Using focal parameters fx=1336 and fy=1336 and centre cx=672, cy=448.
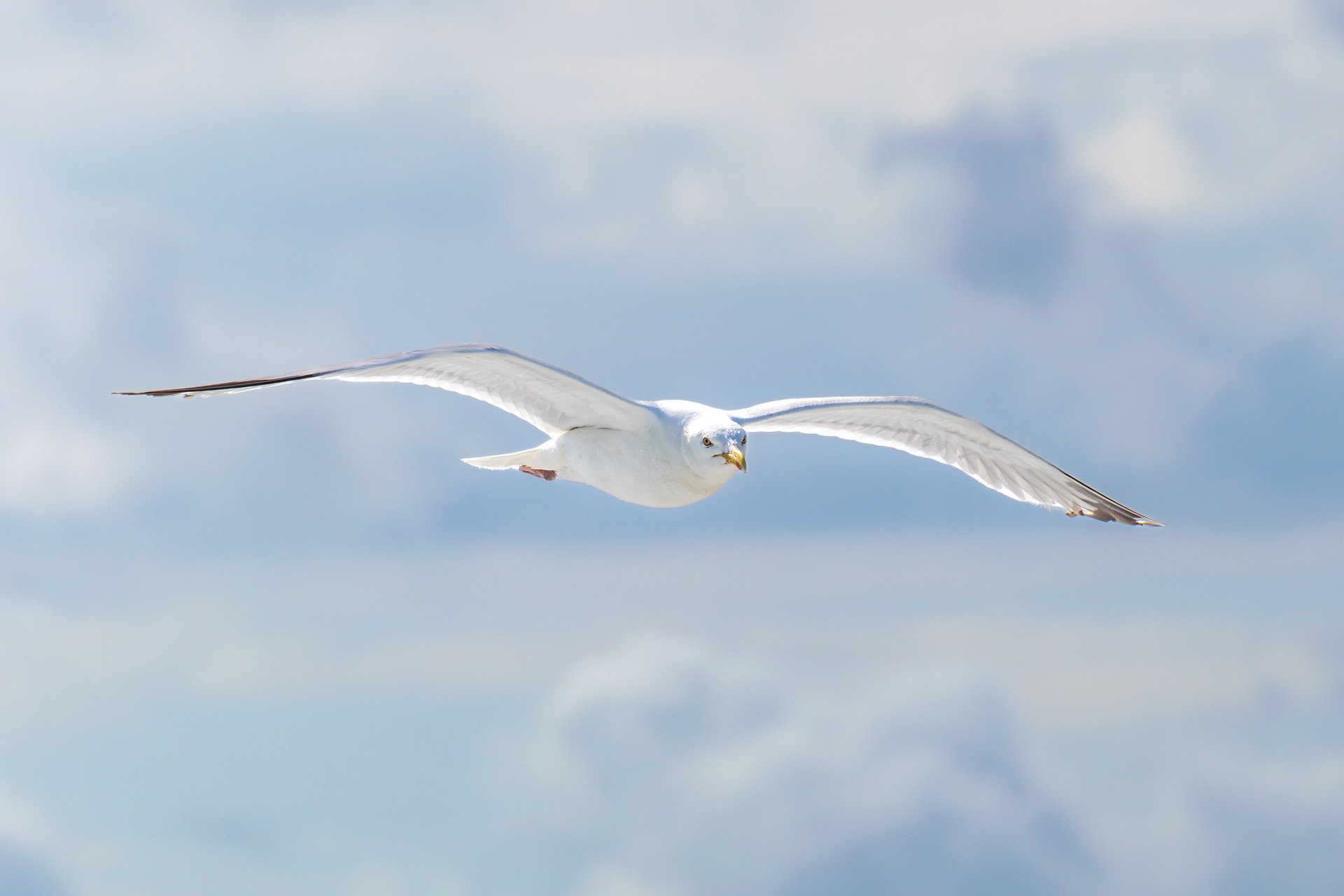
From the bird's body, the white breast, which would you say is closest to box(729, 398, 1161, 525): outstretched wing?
the bird's body

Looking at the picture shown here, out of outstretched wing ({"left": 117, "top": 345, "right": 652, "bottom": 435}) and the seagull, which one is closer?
outstretched wing ({"left": 117, "top": 345, "right": 652, "bottom": 435})

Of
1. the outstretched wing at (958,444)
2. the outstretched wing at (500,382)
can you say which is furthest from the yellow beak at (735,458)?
the outstretched wing at (958,444)

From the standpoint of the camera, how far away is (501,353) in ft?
39.1

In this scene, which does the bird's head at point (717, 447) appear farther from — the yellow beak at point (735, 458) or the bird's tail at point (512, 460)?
the bird's tail at point (512, 460)

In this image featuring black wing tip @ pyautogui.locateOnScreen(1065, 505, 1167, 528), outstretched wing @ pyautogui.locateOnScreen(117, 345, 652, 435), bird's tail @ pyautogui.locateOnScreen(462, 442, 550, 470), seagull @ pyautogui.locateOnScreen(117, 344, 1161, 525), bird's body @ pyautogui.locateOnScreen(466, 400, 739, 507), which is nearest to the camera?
outstretched wing @ pyautogui.locateOnScreen(117, 345, 652, 435)

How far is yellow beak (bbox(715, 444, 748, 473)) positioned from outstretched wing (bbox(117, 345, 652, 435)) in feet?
3.35

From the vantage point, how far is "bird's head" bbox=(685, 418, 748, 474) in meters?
12.3

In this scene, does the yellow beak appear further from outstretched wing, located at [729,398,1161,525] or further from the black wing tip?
the black wing tip

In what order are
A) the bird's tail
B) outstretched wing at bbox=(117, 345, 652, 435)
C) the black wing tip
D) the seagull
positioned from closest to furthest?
outstretched wing at bbox=(117, 345, 652, 435) < the seagull < the bird's tail < the black wing tip

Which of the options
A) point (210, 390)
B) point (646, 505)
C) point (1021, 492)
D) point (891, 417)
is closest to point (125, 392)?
point (210, 390)

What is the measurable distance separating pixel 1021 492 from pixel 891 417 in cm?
197

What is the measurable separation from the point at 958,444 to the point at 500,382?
18.7ft

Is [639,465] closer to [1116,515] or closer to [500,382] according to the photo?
[500,382]

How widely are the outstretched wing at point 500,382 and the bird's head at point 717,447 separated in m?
0.62
